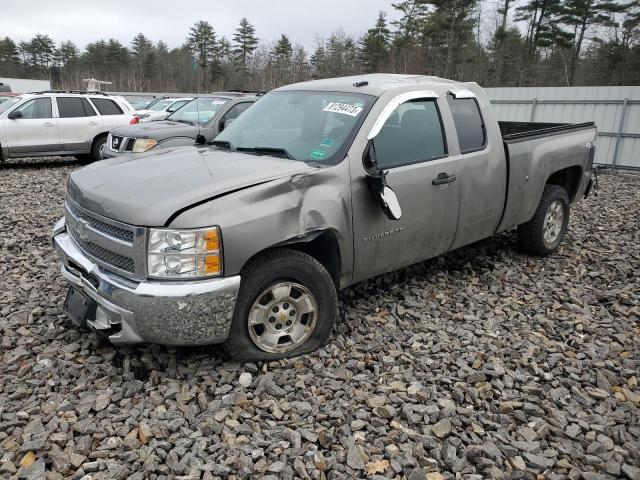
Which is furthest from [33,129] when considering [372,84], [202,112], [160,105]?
[372,84]

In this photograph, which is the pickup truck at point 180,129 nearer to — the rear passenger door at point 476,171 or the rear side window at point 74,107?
the rear side window at point 74,107

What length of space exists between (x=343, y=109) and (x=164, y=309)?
2026mm

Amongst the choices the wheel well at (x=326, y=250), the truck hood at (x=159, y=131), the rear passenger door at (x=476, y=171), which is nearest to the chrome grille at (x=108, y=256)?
the wheel well at (x=326, y=250)

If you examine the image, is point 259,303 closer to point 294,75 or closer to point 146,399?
point 146,399

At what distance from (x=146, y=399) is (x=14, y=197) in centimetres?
689

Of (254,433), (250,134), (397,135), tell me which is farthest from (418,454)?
(250,134)

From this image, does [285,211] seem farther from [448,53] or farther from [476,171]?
[448,53]

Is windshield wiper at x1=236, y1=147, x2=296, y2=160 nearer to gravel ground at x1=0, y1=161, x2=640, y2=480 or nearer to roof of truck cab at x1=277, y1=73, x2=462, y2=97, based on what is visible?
roof of truck cab at x1=277, y1=73, x2=462, y2=97

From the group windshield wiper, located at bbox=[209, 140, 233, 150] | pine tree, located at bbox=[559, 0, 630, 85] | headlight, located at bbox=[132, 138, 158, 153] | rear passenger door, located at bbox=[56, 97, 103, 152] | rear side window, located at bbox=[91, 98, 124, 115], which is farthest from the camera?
pine tree, located at bbox=[559, 0, 630, 85]

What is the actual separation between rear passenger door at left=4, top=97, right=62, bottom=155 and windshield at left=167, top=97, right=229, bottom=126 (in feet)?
11.1

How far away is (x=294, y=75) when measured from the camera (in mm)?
51500

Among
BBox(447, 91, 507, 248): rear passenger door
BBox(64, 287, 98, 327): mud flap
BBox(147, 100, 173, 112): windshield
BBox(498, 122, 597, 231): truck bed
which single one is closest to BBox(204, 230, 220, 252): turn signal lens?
BBox(64, 287, 98, 327): mud flap

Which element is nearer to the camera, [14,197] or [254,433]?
[254,433]

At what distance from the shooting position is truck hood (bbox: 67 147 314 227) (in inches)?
113
